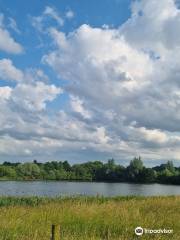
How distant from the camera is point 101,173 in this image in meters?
119

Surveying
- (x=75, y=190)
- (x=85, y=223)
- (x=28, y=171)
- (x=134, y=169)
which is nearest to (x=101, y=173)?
(x=134, y=169)

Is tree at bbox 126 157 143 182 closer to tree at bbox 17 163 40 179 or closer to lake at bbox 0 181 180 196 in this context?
tree at bbox 17 163 40 179

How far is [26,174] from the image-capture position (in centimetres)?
11875

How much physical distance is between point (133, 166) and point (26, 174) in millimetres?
32883

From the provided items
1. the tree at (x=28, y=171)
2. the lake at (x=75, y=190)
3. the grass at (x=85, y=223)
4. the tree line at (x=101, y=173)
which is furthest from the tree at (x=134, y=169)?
the grass at (x=85, y=223)

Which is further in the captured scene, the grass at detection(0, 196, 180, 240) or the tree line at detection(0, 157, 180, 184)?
the tree line at detection(0, 157, 180, 184)

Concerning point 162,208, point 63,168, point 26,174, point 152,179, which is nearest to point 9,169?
point 26,174

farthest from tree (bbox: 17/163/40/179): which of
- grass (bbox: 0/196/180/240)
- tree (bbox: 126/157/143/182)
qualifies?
grass (bbox: 0/196/180/240)

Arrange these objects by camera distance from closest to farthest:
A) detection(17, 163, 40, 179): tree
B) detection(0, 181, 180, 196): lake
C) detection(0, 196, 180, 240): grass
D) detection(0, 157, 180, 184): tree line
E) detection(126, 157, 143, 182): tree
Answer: detection(0, 196, 180, 240): grass < detection(0, 181, 180, 196): lake < detection(0, 157, 180, 184): tree line < detection(126, 157, 143, 182): tree < detection(17, 163, 40, 179): tree

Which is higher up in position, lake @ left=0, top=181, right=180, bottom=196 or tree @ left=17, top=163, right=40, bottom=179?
tree @ left=17, top=163, right=40, bottom=179

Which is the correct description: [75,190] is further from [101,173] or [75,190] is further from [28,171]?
[28,171]

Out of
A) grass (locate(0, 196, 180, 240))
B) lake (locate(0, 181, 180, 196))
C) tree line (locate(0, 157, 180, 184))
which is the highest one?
tree line (locate(0, 157, 180, 184))

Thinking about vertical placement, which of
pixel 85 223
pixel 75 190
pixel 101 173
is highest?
pixel 101 173

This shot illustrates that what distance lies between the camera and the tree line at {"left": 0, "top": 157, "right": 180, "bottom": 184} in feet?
333
